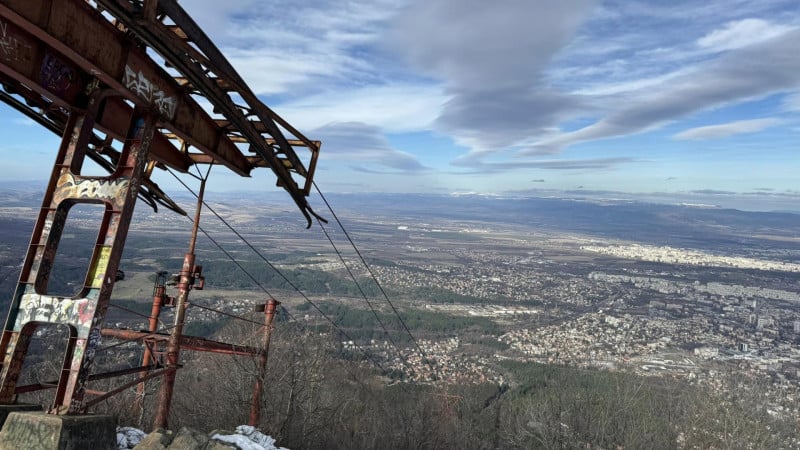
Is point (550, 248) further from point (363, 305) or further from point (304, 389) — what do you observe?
point (304, 389)

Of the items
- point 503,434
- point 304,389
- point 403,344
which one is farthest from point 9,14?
point 403,344

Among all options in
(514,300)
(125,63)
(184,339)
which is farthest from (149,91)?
(514,300)

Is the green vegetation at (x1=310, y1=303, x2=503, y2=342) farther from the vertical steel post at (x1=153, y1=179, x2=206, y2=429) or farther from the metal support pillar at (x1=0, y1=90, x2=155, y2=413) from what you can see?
the metal support pillar at (x1=0, y1=90, x2=155, y2=413)

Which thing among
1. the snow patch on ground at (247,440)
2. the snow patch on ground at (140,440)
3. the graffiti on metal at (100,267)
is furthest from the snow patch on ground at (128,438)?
the graffiti on metal at (100,267)

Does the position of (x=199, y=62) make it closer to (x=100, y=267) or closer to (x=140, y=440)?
(x=100, y=267)

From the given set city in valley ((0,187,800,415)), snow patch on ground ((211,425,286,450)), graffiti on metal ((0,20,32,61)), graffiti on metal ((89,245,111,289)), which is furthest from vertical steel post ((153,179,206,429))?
city in valley ((0,187,800,415))

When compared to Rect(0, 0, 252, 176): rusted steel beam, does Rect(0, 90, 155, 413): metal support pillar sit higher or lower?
lower
